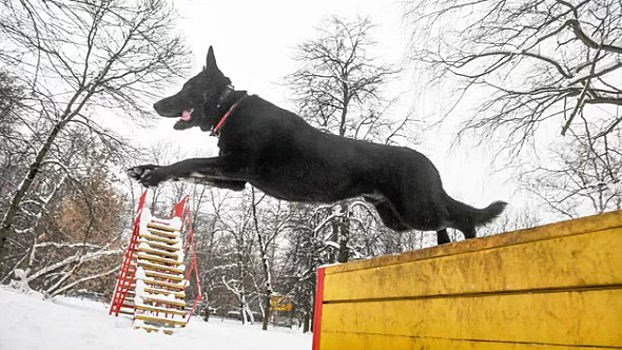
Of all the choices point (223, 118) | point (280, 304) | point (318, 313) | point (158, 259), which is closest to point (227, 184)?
point (223, 118)

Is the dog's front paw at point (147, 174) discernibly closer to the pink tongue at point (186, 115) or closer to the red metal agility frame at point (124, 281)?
the pink tongue at point (186, 115)

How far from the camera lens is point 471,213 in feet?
8.31

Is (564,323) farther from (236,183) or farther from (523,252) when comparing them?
(236,183)

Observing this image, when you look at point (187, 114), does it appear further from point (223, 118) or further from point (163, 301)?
point (163, 301)

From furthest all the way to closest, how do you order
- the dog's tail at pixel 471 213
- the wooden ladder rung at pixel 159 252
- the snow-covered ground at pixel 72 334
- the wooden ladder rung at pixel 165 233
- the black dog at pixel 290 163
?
1. the wooden ladder rung at pixel 165 233
2. the wooden ladder rung at pixel 159 252
3. the snow-covered ground at pixel 72 334
4. the dog's tail at pixel 471 213
5. the black dog at pixel 290 163

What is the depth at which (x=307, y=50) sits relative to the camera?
1260 centimetres

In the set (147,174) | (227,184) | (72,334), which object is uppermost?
(227,184)

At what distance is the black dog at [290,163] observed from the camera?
2.18 m

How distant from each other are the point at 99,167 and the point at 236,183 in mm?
9969

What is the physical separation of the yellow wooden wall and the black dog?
0.44m

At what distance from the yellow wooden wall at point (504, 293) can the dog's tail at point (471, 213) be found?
583mm

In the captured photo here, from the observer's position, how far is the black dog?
85.8 inches

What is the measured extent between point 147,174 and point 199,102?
57 cm

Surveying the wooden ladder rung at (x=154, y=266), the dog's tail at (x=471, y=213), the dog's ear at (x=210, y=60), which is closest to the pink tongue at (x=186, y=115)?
the dog's ear at (x=210, y=60)
